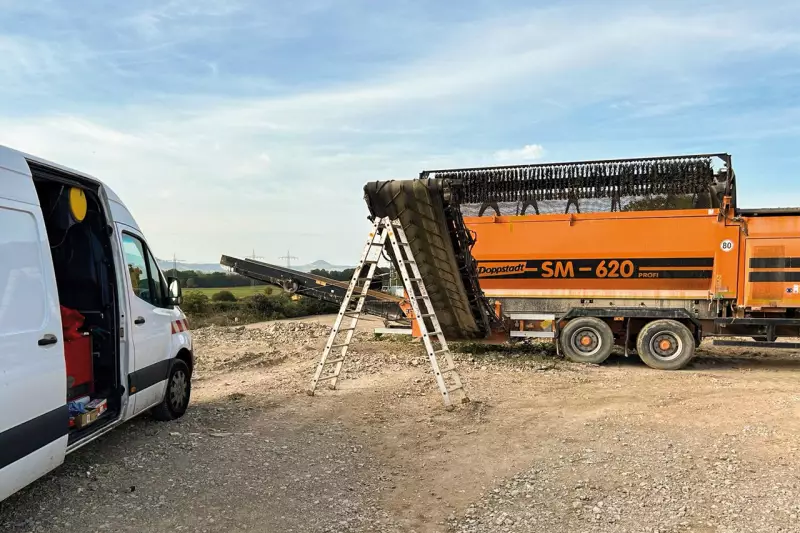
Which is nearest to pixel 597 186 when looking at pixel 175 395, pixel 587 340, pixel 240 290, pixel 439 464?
pixel 587 340

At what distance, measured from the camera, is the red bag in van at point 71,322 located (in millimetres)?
5043

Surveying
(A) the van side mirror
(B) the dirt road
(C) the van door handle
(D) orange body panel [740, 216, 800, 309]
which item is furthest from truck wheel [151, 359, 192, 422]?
(D) orange body panel [740, 216, 800, 309]

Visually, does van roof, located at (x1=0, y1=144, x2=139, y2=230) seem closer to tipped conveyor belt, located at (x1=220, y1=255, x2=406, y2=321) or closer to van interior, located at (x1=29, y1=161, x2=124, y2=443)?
van interior, located at (x1=29, y1=161, x2=124, y2=443)

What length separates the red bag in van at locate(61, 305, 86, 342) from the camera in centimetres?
504

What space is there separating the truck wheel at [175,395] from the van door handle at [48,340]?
2393 mm

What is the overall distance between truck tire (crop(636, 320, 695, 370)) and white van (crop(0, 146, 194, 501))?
790 cm

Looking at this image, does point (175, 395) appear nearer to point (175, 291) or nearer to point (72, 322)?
point (175, 291)

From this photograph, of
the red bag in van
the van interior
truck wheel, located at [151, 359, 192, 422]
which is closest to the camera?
the red bag in van

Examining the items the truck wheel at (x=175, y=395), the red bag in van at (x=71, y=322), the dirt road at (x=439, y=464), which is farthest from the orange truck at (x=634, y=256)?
the red bag in van at (x=71, y=322)

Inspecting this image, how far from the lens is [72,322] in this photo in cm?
514

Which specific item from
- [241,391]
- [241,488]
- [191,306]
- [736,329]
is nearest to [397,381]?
[241,391]

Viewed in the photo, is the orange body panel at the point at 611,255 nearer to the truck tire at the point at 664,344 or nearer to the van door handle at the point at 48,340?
the truck tire at the point at 664,344

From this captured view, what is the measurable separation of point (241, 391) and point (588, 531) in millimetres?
5650

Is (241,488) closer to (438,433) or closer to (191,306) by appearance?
(438,433)
